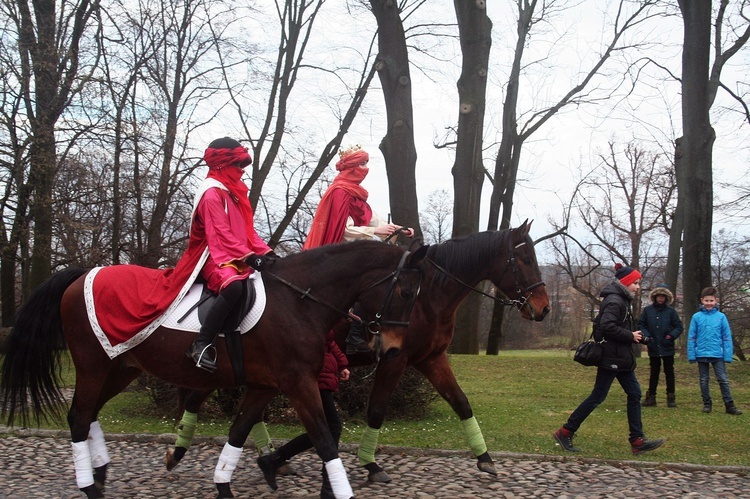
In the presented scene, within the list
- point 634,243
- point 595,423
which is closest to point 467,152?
point 595,423

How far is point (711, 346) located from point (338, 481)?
7240mm

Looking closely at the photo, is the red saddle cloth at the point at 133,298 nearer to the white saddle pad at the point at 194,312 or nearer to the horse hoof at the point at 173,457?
the white saddle pad at the point at 194,312

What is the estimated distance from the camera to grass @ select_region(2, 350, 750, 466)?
278 inches

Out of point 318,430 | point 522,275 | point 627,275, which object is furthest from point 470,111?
point 318,430

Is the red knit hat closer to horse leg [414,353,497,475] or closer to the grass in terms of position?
the grass

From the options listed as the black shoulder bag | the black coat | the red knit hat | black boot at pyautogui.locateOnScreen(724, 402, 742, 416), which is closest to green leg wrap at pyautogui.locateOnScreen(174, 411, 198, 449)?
the black shoulder bag

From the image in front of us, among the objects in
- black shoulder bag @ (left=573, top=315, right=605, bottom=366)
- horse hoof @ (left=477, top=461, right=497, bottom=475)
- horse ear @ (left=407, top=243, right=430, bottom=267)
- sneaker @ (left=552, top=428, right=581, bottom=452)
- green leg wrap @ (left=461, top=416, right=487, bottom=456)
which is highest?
horse ear @ (left=407, top=243, right=430, bottom=267)

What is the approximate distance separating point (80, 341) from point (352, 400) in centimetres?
365

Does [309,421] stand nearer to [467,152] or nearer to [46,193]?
[46,193]

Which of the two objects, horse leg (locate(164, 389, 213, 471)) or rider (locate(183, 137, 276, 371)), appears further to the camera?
horse leg (locate(164, 389, 213, 471))

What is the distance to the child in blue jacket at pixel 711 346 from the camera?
31.1 ft

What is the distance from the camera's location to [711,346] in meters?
9.56

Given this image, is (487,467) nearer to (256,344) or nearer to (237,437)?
(237,437)

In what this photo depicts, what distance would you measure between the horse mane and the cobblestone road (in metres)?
1.74
